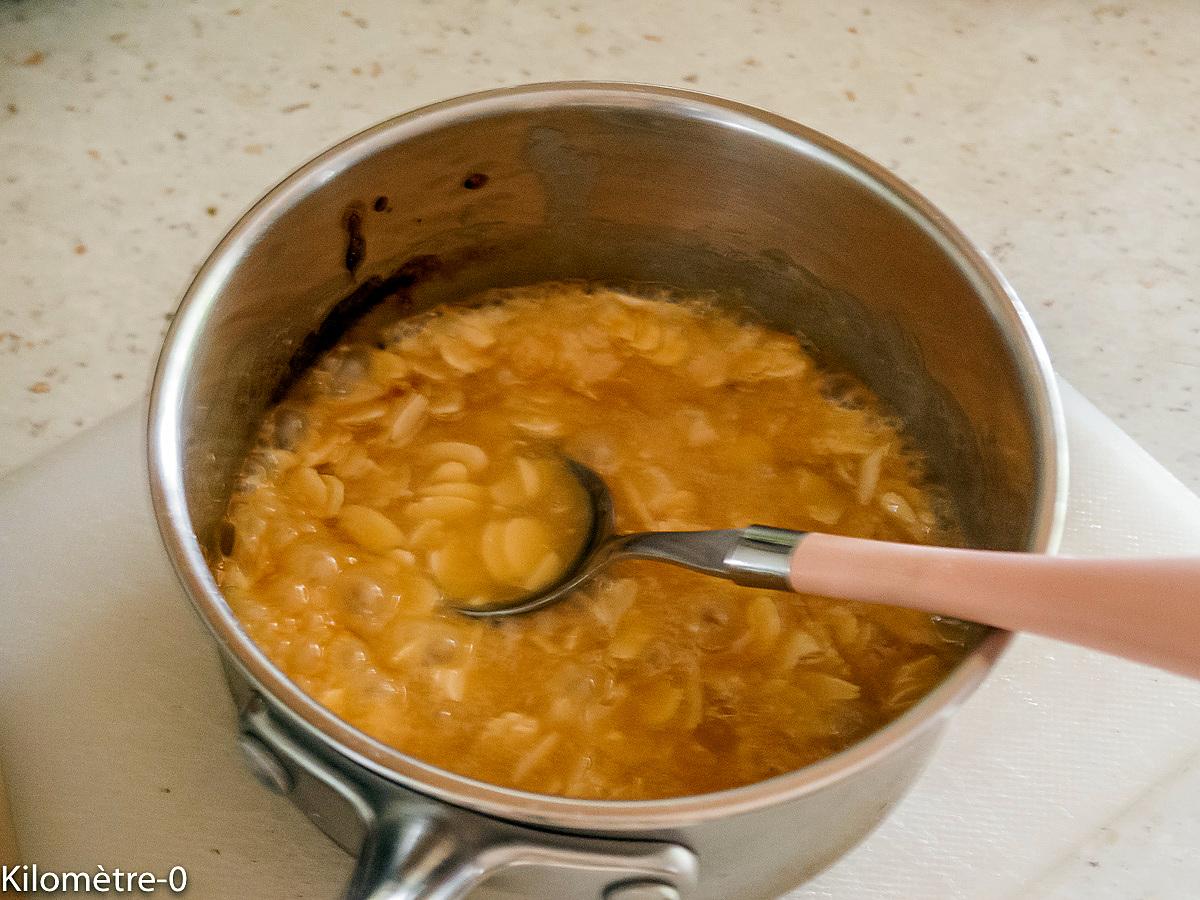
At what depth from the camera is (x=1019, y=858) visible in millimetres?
664

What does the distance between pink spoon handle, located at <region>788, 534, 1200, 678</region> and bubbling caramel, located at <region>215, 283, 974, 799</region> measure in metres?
0.13

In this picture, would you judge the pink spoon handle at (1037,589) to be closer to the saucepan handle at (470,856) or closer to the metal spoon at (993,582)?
the metal spoon at (993,582)

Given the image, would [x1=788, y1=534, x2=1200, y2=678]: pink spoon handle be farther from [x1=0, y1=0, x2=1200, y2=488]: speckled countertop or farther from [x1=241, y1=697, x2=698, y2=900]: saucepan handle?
[x1=0, y1=0, x2=1200, y2=488]: speckled countertop

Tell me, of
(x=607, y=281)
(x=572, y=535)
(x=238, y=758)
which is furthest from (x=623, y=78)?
(x=238, y=758)

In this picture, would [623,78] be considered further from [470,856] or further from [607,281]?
[470,856]

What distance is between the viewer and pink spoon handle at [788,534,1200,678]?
434 millimetres

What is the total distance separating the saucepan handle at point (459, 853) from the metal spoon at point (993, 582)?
15cm

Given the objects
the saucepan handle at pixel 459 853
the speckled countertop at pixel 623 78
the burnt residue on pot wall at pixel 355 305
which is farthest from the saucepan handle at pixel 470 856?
the speckled countertop at pixel 623 78

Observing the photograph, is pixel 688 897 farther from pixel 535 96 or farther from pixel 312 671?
pixel 535 96

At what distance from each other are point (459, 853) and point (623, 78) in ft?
2.68

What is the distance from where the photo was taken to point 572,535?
0.73 metres

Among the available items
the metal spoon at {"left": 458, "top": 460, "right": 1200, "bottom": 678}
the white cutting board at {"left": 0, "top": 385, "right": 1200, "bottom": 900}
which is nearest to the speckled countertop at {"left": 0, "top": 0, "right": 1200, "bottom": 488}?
the white cutting board at {"left": 0, "top": 385, "right": 1200, "bottom": 900}

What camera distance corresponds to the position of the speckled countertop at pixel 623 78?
3.02 feet

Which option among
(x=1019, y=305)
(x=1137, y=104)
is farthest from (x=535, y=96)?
(x=1137, y=104)
